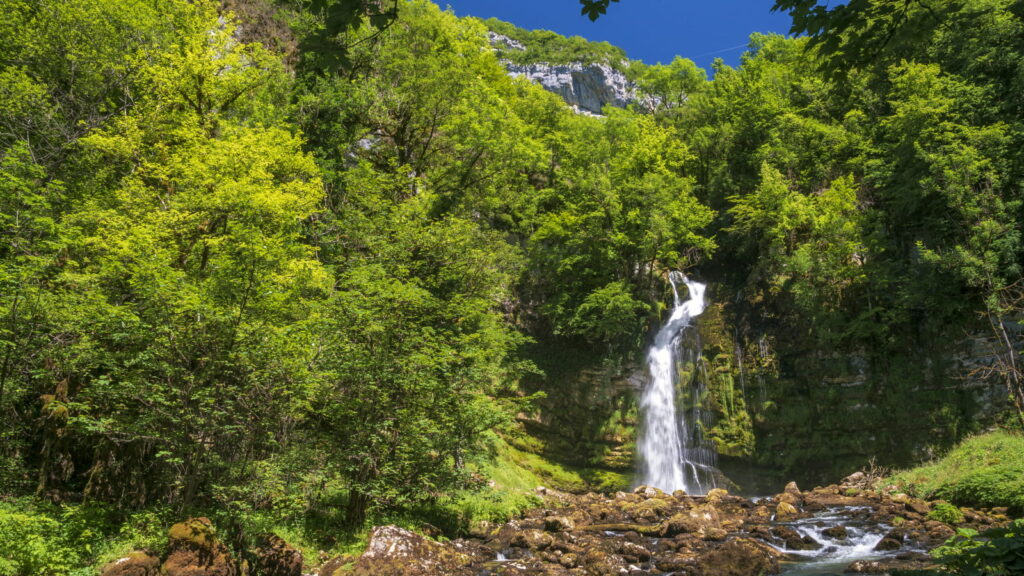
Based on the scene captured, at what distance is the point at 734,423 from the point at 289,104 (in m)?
22.0

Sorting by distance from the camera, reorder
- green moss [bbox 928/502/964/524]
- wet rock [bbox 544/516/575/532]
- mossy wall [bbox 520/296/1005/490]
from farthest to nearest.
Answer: mossy wall [bbox 520/296/1005/490] < wet rock [bbox 544/516/575/532] < green moss [bbox 928/502/964/524]

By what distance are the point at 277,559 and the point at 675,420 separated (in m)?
17.0

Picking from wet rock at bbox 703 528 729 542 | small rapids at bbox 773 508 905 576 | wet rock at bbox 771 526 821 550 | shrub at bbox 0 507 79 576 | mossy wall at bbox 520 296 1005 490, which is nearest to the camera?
shrub at bbox 0 507 79 576

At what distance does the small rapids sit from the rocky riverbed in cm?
2

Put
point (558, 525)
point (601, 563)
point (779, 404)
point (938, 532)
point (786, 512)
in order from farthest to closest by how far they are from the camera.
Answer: point (779, 404), point (786, 512), point (558, 525), point (938, 532), point (601, 563)

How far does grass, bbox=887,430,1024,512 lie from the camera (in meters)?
12.1

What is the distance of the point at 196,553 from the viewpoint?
7883 mm

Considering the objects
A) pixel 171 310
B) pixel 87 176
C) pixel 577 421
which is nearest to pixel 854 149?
pixel 577 421

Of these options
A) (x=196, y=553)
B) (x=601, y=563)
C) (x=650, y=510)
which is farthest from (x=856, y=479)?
(x=196, y=553)

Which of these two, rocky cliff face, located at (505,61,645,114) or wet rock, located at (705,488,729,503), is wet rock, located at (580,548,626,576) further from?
rocky cliff face, located at (505,61,645,114)

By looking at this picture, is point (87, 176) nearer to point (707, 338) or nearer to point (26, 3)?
point (26, 3)

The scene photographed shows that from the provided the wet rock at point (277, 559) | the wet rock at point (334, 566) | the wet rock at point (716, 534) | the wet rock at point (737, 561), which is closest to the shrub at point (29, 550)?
the wet rock at point (277, 559)

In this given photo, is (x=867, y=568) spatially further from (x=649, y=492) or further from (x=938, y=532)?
(x=649, y=492)

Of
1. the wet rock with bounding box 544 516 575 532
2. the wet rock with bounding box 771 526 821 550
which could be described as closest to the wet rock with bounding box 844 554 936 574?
the wet rock with bounding box 771 526 821 550
